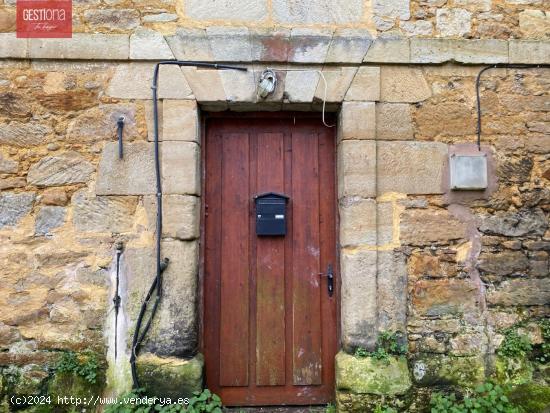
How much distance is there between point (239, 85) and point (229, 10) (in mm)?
555

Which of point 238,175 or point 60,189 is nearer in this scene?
point 60,189

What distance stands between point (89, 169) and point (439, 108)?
8.29 ft

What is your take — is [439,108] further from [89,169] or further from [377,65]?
[89,169]

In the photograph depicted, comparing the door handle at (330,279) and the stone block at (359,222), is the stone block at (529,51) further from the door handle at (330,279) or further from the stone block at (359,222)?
the door handle at (330,279)

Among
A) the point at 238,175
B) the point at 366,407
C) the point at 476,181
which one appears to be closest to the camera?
the point at 366,407

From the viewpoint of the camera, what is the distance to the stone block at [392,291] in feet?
9.75

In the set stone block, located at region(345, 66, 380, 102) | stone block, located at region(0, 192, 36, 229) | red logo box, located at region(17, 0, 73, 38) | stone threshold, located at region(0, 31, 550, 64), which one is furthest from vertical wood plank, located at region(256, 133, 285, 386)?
red logo box, located at region(17, 0, 73, 38)

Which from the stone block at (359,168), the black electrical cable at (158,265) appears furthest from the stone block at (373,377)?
the black electrical cable at (158,265)

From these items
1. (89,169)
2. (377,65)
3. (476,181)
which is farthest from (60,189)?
(476,181)

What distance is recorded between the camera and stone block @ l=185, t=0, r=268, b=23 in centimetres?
305

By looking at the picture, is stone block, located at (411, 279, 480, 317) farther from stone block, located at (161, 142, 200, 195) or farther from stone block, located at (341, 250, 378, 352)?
stone block, located at (161, 142, 200, 195)

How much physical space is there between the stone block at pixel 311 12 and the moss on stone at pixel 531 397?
2802 millimetres

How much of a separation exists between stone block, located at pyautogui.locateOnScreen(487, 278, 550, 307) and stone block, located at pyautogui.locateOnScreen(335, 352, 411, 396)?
0.81 metres

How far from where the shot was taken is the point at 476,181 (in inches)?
119
